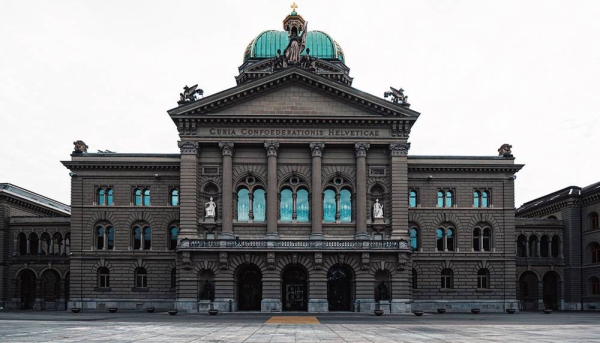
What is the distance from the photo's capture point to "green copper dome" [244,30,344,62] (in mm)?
99875

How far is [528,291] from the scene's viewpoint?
9312cm

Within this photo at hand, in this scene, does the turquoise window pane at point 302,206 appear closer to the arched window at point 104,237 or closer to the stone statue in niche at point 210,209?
the stone statue in niche at point 210,209

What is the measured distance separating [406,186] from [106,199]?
33.1 metres

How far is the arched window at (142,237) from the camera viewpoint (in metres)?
82.4

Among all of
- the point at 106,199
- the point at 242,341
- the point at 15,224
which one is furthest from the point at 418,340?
the point at 15,224

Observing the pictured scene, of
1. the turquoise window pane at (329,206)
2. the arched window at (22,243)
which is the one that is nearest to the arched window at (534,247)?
the turquoise window pane at (329,206)

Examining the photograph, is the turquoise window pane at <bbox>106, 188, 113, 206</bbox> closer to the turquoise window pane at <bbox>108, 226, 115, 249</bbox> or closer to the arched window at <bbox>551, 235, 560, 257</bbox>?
the turquoise window pane at <bbox>108, 226, 115, 249</bbox>

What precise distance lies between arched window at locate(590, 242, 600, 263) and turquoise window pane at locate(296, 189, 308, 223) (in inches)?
1431

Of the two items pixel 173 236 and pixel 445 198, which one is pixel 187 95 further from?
pixel 445 198

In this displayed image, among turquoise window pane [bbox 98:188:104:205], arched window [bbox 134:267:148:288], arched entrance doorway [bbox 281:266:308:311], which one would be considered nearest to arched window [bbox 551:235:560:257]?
arched entrance doorway [bbox 281:266:308:311]

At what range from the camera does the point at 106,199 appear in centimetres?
8244

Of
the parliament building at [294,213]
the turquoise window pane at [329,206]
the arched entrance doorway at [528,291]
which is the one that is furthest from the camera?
the arched entrance doorway at [528,291]

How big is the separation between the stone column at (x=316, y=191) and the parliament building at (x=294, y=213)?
121mm

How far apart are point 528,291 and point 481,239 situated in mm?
14808
